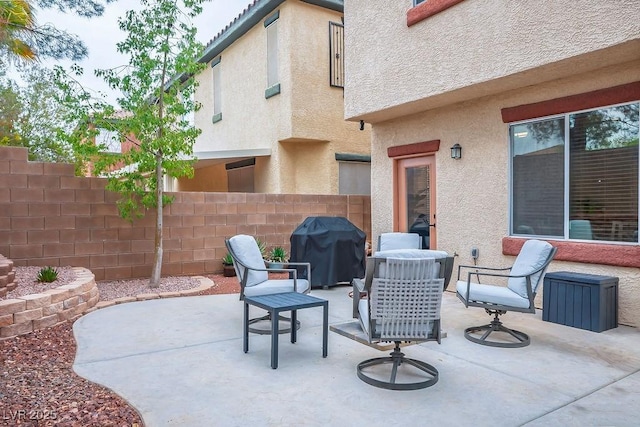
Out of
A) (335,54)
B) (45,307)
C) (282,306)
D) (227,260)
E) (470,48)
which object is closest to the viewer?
(282,306)

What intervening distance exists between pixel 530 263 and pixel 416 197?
12.8ft

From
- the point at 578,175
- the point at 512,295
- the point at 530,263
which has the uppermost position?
the point at 578,175

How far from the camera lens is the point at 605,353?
16.3 feet

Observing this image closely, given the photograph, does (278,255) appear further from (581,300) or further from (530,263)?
(581,300)

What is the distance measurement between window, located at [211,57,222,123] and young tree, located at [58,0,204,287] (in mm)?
7782

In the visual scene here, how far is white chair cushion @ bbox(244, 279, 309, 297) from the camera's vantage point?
5688 millimetres

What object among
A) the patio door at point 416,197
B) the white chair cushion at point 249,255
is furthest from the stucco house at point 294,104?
the white chair cushion at point 249,255

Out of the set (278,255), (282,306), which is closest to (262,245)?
(278,255)

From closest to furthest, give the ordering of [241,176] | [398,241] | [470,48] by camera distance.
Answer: [470,48], [398,241], [241,176]

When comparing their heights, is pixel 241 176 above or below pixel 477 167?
above

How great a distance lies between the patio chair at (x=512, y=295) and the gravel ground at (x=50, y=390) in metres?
3.78

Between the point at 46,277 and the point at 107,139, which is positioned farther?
the point at 107,139

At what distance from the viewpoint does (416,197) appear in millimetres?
9297

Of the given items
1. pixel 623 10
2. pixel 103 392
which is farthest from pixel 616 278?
pixel 103 392
